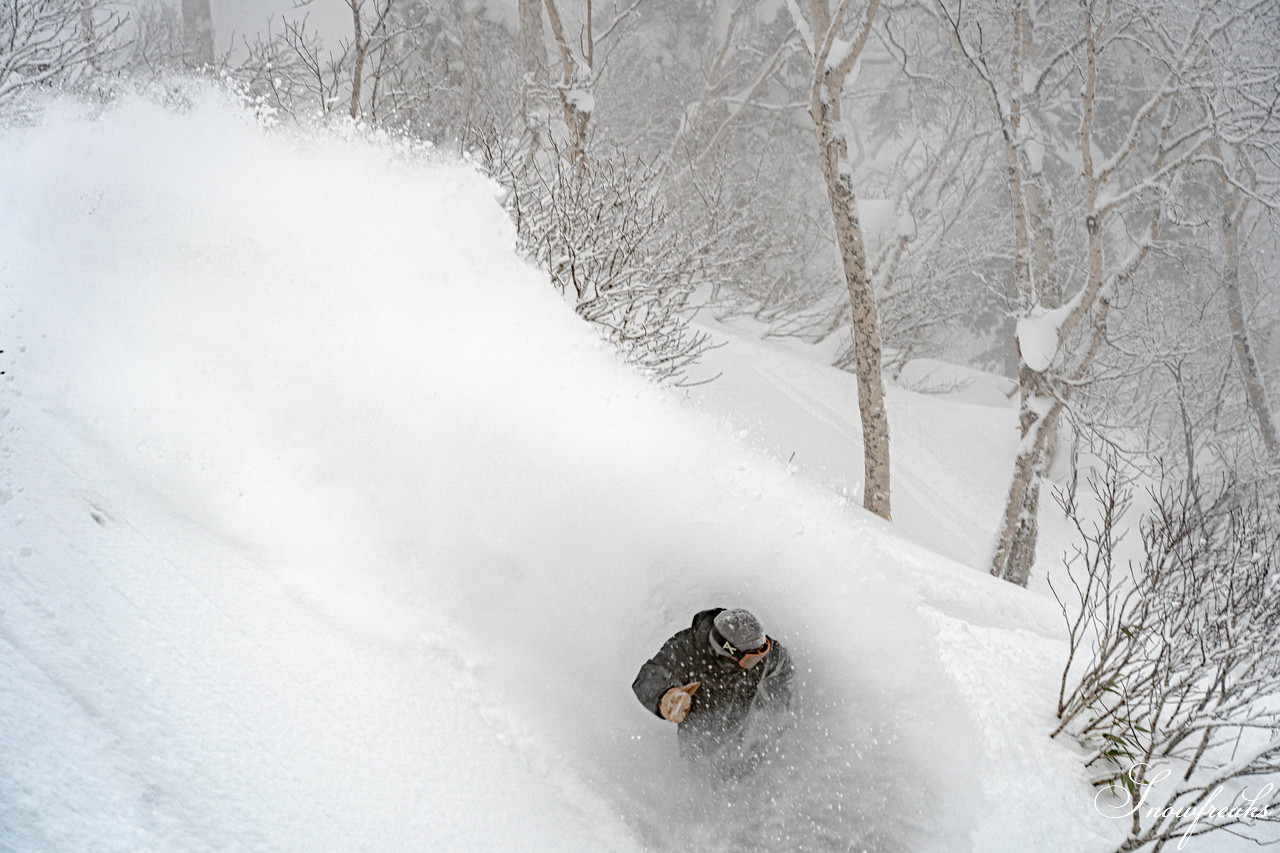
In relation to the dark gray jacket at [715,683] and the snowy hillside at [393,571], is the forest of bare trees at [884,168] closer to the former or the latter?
the snowy hillside at [393,571]

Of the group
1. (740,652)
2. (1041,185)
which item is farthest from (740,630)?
(1041,185)

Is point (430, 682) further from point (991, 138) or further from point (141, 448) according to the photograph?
point (991, 138)

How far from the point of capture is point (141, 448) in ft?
11.1

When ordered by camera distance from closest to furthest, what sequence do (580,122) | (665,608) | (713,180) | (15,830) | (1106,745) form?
(15,830) → (1106,745) → (665,608) → (580,122) → (713,180)

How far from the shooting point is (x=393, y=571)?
3.47 meters

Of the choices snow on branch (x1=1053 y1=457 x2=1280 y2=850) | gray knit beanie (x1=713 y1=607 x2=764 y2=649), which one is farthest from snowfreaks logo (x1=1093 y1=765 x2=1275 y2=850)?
gray knit beanie (x1=713 y1=607 x2=764 y2=649)

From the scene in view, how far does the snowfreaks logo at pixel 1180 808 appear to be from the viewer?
2695 mm

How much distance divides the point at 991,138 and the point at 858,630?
11.7 meters

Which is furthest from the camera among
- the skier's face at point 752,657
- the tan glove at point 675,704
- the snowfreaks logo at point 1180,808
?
the skier's face at point 752,657

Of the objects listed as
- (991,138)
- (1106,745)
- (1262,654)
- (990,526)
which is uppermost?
(991,138)

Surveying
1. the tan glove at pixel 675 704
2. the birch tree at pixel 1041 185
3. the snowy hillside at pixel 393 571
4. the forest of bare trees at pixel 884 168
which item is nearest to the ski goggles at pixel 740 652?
the tan glove at pixel 675 704

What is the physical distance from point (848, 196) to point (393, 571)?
4.81 metres

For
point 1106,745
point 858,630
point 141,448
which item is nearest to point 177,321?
point 141,448

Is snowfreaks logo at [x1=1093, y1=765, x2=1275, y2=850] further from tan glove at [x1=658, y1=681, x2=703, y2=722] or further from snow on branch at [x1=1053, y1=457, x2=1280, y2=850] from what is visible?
tan glove at [x1=658, y1=681, x2=703, y2=722]
